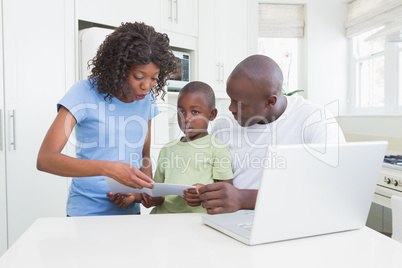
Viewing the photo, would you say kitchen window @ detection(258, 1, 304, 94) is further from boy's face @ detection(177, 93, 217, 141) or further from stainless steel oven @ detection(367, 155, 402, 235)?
boy's face @ detection(177, 93, 217, 141)

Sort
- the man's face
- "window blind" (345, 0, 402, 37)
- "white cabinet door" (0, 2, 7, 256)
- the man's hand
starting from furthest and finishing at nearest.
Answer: "window blind" (345, 0, 402, 37) → "white cabinet door" (0, 2, 7, 256) → the man's face → the man's hand

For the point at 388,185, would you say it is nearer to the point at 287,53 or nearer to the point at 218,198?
the point at 218,198

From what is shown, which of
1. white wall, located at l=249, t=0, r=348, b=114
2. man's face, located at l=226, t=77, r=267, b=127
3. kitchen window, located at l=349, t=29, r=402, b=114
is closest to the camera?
man's face, located at l=226, t=77, r=267, b=127

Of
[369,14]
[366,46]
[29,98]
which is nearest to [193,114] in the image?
[29,98]

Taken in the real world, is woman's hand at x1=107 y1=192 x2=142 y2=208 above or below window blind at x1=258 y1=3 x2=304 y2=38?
below

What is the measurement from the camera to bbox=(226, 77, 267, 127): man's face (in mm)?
1223

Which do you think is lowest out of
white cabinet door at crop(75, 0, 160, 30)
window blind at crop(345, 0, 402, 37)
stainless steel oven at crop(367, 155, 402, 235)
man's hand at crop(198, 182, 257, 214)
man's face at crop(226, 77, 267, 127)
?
stainless steel oven at crop(367, 155, 402, 235)

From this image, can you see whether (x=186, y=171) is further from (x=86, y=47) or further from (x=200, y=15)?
(x=200, y=15)

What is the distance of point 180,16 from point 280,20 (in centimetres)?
143

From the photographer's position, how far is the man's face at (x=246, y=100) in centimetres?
122

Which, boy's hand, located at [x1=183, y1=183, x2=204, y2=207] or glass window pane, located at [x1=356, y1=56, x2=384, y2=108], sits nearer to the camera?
boy's hand, located at [x1=183, y1=183, x2=204, y2=207]

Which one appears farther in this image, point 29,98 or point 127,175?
point 29,98

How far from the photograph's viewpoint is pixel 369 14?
3449 millimetres

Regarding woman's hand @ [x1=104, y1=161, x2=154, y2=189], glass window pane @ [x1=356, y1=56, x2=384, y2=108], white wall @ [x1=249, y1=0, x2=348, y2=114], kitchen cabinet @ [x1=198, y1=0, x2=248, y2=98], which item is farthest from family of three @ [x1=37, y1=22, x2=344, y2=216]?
white wall @ [x1=249, y1=0, x2=348, y2=114]
